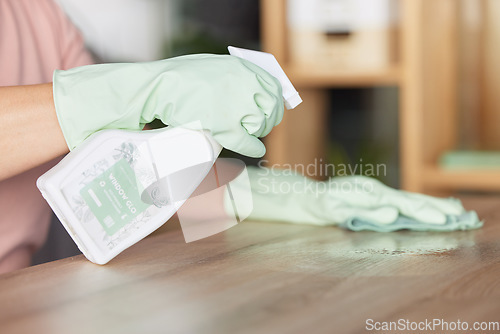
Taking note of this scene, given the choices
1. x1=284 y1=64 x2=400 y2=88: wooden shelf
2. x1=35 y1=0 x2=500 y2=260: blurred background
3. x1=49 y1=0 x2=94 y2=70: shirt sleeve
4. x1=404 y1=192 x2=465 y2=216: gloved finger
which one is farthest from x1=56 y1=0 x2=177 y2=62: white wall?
x1=404 y1=192 x2=465 y2=216: gloved finger

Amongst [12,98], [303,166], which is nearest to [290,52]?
[303,166]

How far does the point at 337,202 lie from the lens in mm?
945

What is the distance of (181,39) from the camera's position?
1.98 m

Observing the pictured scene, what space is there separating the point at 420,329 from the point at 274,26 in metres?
1.60

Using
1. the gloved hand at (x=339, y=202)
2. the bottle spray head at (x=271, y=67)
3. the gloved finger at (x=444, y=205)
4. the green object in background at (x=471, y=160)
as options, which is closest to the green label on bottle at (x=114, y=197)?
the bottle spray head at (x=271, y=67)

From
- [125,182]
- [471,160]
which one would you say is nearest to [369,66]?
[471,160]

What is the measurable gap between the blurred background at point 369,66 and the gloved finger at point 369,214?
3.18 feet

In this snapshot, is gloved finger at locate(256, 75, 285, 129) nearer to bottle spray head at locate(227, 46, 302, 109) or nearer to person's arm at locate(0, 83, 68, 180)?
bottle spray head at locate(227, 46, 302, 109)

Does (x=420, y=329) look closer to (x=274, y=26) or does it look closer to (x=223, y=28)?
(x=274, y=26)

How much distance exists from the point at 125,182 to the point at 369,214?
0.40 m

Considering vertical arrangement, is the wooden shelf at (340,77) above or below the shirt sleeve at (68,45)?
below

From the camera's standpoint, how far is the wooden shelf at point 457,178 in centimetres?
182

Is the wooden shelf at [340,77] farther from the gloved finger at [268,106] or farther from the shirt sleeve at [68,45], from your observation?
the gloved finger at [268,106]

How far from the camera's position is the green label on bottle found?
0.66m
